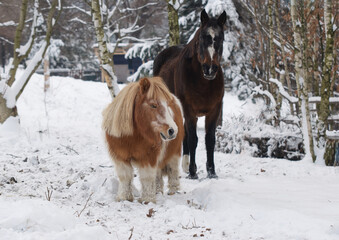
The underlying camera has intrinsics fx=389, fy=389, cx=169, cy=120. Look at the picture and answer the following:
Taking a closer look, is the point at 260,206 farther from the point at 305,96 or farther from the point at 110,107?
the point at 305,96

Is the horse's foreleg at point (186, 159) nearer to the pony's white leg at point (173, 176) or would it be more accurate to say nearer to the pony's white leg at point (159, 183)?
the pony's white leg at point (173, 176)

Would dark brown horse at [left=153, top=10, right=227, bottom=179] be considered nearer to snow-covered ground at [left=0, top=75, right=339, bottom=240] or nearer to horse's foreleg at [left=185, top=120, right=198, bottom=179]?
horse's foreleg at [left=185, top=120, right=198, bottom=179]

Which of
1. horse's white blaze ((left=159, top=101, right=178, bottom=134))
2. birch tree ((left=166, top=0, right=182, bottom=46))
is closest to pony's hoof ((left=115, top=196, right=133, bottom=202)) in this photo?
horse's white blaze ((left=159, top=101, right=178, bottom=134))

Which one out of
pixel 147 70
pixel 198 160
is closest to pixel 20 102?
pixel 147 70

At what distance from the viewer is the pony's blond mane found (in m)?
4.44

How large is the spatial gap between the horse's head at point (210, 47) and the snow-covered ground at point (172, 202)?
1.56 m

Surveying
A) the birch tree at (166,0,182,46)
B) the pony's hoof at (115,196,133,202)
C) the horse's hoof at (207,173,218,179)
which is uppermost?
the birch tree at (166,0,182,46)

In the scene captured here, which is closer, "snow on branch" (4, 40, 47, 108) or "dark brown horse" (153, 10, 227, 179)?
"dark brown horse" (153, 10, 227, 179)

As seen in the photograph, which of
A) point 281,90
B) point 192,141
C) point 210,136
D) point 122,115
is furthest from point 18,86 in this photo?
point 122,115

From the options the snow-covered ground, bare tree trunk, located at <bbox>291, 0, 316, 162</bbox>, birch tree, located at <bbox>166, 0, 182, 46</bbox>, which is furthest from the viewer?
birch tree, located at <bbox>166, 0, 182, 46</bbox>

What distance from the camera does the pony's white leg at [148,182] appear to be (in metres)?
4.60

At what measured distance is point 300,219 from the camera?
12.0 ft

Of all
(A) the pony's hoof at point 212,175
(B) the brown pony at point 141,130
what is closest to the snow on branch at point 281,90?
(A) the pony's hoof at point 212,175

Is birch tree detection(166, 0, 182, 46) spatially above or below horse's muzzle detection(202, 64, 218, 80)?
above
